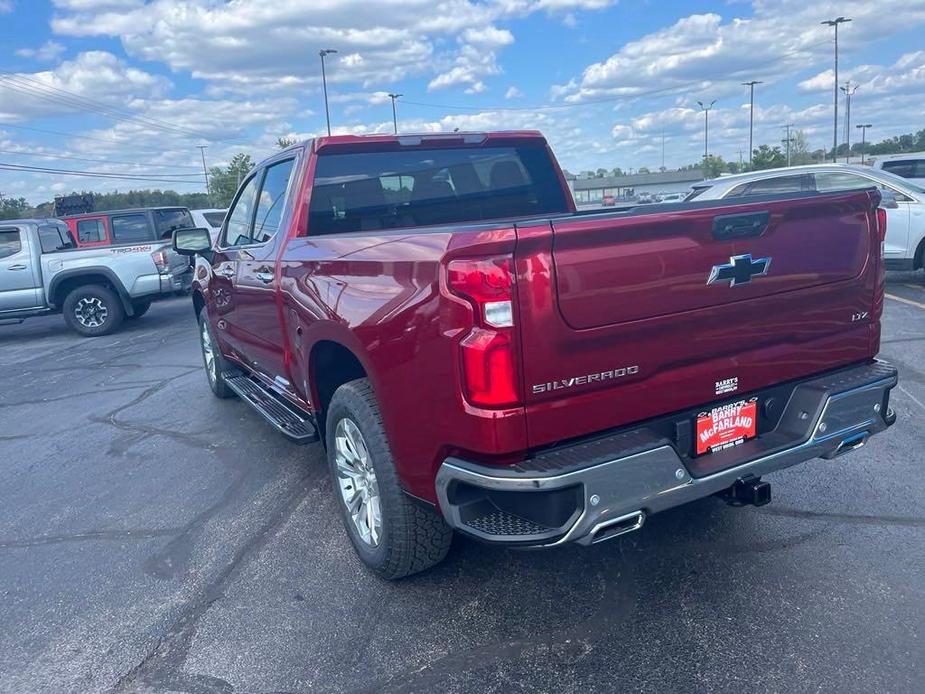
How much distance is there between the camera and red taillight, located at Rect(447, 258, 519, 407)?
8.52 feet

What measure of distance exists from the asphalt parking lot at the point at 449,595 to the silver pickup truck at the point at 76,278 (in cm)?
780

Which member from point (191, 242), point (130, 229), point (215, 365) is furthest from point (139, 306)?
point (191, 242)

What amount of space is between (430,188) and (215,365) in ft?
10.5

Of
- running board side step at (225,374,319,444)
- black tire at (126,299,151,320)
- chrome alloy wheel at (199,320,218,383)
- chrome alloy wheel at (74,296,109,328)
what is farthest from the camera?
black tire at (126,299,151,320)

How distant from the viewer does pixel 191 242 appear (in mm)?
6250

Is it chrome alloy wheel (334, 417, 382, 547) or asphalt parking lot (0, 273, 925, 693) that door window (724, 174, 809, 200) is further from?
chrome alloy wheel (334, 417, 382, 547)

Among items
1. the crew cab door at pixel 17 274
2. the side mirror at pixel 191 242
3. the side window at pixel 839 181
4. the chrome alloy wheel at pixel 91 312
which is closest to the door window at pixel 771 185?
the side window at pixel 839 181

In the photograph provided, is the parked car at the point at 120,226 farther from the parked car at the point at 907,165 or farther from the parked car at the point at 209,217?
the parked car at the point at 907,165

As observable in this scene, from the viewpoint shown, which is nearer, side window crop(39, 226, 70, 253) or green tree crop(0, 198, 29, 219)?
side window crop(39, 226, 70, 253)

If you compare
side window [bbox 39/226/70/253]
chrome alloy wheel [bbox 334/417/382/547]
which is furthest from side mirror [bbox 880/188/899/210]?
side window [bbox 39/226/70/253]

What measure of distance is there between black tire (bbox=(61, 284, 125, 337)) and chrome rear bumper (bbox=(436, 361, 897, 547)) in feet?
37.0

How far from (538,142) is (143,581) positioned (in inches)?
139

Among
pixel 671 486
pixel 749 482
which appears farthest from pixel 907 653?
pixel 671 486

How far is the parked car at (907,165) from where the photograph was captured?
1772cm
